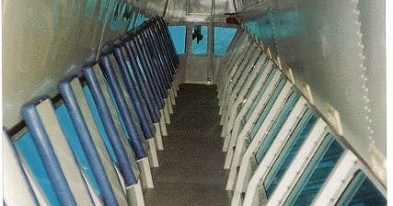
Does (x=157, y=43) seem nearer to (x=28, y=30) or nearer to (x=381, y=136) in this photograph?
(x=28, y=30)

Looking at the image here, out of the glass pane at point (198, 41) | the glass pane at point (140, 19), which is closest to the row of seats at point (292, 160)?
the glass pane at point (140, 19)

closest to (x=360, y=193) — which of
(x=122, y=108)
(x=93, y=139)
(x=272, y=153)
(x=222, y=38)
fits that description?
(x=272, y=153)

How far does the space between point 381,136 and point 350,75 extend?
49 cm

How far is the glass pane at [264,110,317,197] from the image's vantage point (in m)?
4.97

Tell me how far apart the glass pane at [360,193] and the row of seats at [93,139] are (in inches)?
54.5

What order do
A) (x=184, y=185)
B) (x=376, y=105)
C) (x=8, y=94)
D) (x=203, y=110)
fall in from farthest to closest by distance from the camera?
(x=203, y=110) → (x=184, y=185) → (x=8, y=94) → (x=376, y=105)

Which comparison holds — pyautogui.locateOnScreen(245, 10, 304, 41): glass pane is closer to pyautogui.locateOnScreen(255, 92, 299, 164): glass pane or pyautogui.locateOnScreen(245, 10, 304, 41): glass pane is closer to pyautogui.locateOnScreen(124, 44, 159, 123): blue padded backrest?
pyautogui.locateOnScreen(255, 92, 299, 164): glass pane

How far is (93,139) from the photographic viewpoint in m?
4.39

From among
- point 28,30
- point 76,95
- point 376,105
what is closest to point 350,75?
point 376,105

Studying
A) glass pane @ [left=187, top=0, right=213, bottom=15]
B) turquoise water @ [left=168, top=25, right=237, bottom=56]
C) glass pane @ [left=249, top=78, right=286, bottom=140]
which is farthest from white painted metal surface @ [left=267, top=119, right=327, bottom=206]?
glass pane @ [left=187, top=0, right=213, bottom=15]

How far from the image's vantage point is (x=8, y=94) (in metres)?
3.42

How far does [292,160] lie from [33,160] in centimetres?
160

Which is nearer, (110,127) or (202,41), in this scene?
(110,127)

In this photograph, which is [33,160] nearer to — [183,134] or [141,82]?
[141,82]
